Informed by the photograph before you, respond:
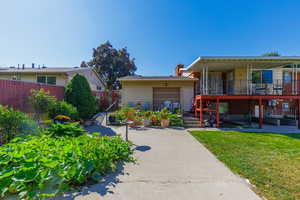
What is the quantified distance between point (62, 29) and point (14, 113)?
6862mm

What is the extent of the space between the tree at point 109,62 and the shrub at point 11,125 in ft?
68.3

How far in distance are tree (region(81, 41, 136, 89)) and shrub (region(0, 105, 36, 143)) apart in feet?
68.3

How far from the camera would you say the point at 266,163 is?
3.66m

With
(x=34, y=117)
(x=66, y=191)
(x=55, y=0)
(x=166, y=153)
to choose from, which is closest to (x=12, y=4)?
(x=55, y=0)

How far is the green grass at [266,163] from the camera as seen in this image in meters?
2.58

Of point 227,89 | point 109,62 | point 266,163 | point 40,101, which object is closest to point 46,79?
point 40,101

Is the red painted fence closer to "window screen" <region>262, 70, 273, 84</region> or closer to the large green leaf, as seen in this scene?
the large green leaf

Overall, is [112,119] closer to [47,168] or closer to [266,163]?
[47,168]

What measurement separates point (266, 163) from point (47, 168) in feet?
15.9

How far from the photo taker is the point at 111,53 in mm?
25141

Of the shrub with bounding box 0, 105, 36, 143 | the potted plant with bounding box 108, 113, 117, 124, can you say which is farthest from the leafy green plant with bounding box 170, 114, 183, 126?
the shrub with bounding box 0, 105, 36, 143

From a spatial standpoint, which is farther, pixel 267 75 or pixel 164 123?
pixel 267 75

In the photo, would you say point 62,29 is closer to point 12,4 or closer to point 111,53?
point 12,4

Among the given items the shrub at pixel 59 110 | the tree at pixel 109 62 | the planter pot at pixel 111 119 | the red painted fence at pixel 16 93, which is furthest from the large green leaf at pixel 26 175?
the tree at pixel 109 62
